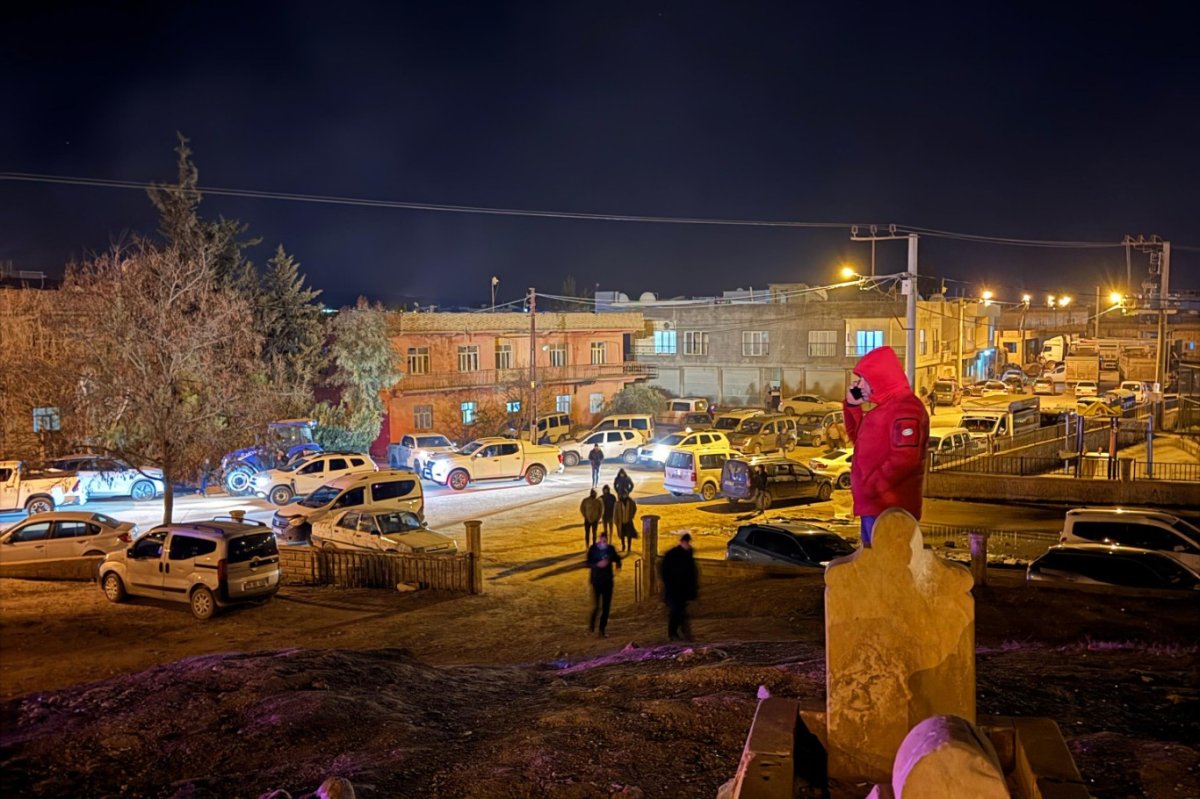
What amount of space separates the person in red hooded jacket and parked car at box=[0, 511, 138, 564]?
59.9 ft

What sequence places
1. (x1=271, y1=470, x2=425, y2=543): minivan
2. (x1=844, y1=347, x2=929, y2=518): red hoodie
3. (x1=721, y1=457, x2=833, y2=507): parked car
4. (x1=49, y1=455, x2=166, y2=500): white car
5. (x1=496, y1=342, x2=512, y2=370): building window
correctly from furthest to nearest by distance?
(x1=496, y1=342, x2=512, y2=370): building window < (x1=49, y1=455, x2=166, y2=500): white car < (x1=721, y1=457, x2=833, y2=507): parked car < (x1=271, y1=470, x2=425, y2=543): minivan < (x1=844, y1=347, x2=929, y2=518): red hoodie

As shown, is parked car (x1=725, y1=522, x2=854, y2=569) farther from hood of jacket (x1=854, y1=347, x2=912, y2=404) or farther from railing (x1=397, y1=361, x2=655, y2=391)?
railing (x1=397, y1=361, x2=655, y2=391)

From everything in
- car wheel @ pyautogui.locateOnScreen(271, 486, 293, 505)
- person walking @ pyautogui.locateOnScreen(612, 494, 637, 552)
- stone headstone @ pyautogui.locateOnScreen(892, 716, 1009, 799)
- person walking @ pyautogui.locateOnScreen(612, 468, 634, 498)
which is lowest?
car wheel @ pyautogui.locateOnScreen(271, 486, 293, 505)

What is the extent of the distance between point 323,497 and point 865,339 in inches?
1561

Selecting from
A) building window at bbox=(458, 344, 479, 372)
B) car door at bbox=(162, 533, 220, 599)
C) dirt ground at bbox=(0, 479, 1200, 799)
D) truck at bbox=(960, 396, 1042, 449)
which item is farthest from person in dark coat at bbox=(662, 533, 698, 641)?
building window at bbox=(458, 344, 479, 372)

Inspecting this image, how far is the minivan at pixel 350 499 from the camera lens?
24188mm

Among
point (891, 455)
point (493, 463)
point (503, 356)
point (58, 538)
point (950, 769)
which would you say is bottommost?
point (58, 538)

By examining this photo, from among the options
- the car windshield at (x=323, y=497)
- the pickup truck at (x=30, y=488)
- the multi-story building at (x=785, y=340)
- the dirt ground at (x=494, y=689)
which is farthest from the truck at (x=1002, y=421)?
the pickup truck at (x=30, y=488)

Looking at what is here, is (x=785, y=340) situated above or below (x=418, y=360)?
above

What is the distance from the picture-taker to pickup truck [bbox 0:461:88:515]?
27594 millimetres

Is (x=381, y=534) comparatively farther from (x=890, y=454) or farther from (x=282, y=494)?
(x=890, y=454)

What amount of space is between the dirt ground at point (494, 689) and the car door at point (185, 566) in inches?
21.7

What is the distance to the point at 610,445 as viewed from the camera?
A: 3956cm

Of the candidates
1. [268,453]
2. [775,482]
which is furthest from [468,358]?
[775,482]
